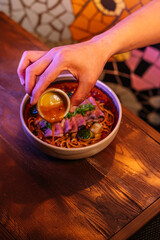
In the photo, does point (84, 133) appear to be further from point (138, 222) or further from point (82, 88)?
point (138, 222)

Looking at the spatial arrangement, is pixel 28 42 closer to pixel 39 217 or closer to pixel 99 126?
pixel 99 126

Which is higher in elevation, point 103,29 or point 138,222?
point 138,222

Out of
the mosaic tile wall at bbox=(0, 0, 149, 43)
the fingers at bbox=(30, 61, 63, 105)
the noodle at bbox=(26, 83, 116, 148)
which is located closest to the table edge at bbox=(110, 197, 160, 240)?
the noodle at bbox=(26, 83, 116, 148)

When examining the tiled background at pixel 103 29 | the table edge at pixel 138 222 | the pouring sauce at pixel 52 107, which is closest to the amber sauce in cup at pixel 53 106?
the pouring sauce at pixel 52 107

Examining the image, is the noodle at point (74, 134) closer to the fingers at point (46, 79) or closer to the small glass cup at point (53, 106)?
the small glass cup at point (53, 106)

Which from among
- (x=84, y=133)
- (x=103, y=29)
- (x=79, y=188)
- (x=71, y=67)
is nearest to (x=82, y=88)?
(x=71, y=67)

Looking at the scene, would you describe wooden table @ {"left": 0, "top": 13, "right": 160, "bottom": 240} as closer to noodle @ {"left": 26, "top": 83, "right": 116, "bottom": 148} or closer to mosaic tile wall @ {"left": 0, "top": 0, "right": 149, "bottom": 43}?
noodle @ {"left": 26, "top": 83, "right": 116, "bottom": 148}
